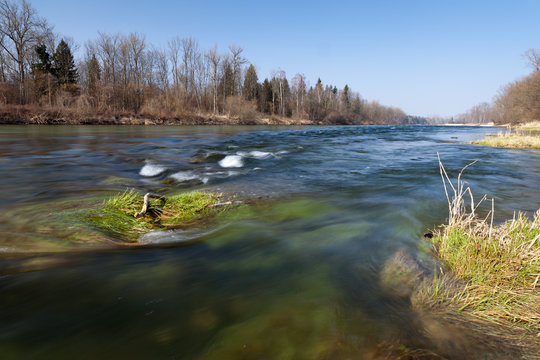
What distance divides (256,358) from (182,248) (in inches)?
73.1

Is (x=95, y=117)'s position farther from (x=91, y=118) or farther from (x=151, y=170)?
(x=151, y=170)

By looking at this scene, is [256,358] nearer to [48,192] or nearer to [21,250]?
[21,250]

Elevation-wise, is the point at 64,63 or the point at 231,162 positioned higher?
the point at 64,63

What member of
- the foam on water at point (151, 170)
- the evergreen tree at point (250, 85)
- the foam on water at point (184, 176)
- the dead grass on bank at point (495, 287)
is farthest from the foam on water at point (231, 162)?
the evergreen tree at point (250, 85)

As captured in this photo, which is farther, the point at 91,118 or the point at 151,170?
the point at 91,118

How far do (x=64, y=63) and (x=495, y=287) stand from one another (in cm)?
6132

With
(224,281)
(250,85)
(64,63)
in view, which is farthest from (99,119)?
(250,85)

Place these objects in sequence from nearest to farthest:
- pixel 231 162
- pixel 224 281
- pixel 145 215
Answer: pixel 224 281 < pixel 145 215 < pixel 231 162

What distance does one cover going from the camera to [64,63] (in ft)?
151

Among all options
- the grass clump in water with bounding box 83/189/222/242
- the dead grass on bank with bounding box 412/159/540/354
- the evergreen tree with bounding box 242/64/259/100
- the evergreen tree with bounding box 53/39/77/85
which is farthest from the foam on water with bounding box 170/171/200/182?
the evergreen tree with bounding box 242/64/259/100

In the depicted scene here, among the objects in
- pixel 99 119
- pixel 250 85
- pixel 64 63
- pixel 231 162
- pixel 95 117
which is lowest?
pixel 231 162

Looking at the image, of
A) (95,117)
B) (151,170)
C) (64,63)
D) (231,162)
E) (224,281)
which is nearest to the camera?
(224,281)

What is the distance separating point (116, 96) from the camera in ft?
144

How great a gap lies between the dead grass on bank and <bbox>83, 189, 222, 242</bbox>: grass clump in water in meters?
3.30
